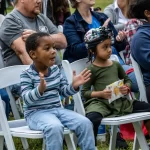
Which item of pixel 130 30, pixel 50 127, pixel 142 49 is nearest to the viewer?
pixel 50 127

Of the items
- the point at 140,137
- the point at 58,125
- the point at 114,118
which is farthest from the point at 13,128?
the point at 140,137

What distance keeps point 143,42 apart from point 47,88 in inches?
33.2

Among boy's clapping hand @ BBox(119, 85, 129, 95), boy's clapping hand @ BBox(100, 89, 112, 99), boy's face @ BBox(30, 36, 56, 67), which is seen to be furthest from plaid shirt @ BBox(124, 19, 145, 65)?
boy's face @ BBox(30, 36, 56, 67)

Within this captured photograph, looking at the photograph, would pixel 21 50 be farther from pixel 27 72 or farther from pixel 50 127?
pixel 50 127

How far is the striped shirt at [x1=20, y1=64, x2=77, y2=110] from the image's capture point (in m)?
4.28

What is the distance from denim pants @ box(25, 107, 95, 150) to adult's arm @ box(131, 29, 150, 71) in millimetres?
702

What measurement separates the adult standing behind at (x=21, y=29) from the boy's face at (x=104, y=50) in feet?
2.66

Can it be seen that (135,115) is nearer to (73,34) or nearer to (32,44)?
(32,44)

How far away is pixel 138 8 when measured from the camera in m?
4.69

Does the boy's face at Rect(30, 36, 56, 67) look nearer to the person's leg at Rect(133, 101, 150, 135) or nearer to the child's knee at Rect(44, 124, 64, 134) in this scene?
the child's knee at Rect(44, 124, 64, 134)

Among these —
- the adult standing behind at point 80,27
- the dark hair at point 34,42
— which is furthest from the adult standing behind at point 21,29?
the dark hair at point 34,42

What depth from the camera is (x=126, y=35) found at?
19.5ft

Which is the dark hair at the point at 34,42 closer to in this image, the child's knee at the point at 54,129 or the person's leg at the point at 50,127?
the person's leg at the point at 50,127

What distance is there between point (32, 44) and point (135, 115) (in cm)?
95
